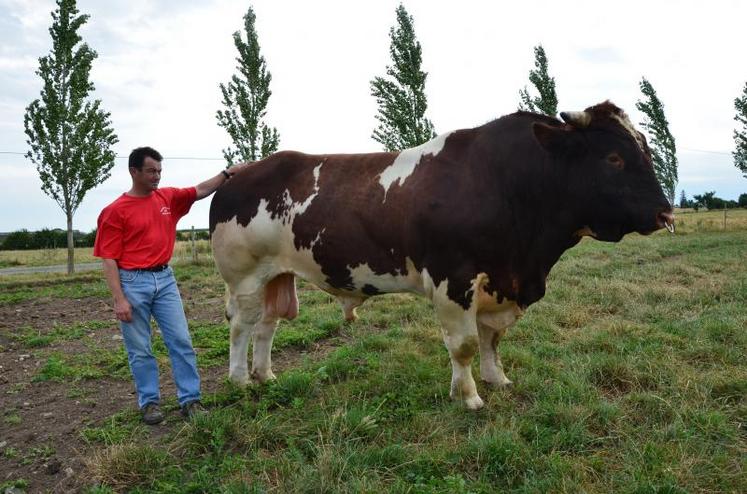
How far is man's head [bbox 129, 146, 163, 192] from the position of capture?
439 centimetres

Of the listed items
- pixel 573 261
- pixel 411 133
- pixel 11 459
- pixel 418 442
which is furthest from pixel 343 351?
pixel 411 133

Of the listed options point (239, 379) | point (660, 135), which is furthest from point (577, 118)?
point (660, 135)

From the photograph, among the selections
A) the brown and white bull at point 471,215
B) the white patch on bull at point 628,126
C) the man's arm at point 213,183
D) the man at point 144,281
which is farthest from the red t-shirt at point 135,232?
the white patch on bull at point 628,126

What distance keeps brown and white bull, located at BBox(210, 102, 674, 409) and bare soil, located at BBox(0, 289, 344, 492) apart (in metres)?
1.61

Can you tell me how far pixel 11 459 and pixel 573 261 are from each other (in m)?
10.5

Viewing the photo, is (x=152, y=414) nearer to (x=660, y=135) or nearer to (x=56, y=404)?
(x=56, y=404)

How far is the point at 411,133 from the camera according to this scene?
16828 millimetres

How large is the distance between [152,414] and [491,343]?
2.75m

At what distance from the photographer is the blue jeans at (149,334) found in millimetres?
4395

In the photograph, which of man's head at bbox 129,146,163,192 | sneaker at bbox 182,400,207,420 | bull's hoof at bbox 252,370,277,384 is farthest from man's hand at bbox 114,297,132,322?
bull's hoof at bbox 252,370,277,384

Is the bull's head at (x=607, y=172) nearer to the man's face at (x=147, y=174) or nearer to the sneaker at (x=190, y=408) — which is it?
the man's face at (x=147, y=174)

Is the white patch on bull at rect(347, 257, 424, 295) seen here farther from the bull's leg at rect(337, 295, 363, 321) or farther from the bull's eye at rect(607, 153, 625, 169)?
the bull's eye at rect(607, 153, 625, 169)

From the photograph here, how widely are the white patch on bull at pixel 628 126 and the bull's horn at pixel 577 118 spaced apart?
0.19m

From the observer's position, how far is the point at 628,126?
4.09m
